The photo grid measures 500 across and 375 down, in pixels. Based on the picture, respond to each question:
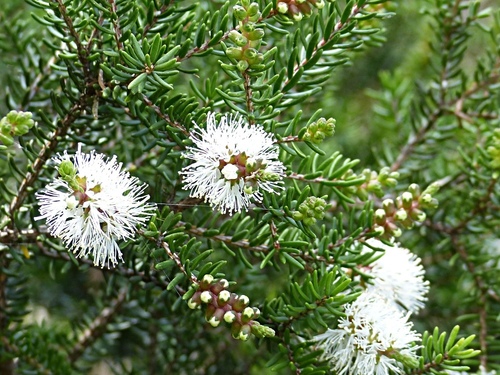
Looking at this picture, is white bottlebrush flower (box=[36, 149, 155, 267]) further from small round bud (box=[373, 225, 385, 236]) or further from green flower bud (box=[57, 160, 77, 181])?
small round bud (box=[373, 225, 385, 236])

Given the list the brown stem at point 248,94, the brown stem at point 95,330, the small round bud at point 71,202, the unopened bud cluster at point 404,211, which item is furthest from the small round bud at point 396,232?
the brown stem at point 95,330

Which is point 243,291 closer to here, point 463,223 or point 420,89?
point 463,223

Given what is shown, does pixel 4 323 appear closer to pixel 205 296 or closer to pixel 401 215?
pixel 205 296

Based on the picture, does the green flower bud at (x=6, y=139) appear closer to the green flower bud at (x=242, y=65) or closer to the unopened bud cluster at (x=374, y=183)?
the green flower bud at (x=242, y=65)

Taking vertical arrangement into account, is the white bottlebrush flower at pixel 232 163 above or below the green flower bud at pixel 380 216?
above

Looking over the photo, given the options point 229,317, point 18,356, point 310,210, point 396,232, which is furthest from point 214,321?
point 18,356

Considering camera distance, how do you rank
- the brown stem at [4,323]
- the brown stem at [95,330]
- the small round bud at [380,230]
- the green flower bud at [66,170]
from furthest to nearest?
the brown stem at [95,330] < the brown stem at [4,323] < the small round bud at [380,230] < the green flower bud at [66,170]
